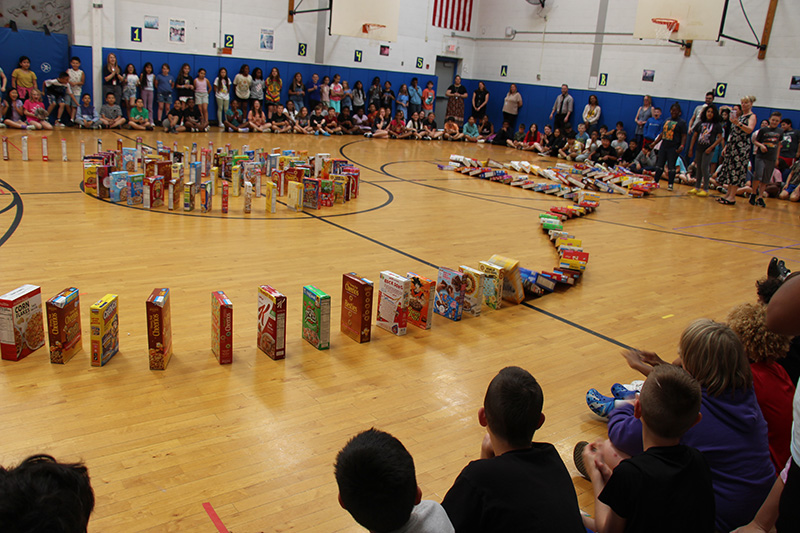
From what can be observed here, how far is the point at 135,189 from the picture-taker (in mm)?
7500

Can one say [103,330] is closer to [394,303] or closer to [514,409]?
[394,303]

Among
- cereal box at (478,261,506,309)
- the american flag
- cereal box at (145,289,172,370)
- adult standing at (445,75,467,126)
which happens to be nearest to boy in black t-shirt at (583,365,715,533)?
cereal box at (145,289,172,370)

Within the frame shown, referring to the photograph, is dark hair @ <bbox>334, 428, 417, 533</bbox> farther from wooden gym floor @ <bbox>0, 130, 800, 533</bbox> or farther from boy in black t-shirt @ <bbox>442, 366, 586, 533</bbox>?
wooden gym floor @ <bbox>0, 130, 800, 533</bbox>

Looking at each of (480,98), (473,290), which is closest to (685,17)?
(480,98)

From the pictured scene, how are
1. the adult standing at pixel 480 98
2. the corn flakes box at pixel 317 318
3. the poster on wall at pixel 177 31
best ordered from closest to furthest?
the corn flakes box at pixel 317 318 < the poster on wall at pixel 177 31 < the adult standing at pixel 480 98

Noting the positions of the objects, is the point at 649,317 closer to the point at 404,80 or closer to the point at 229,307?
the point at 229,307

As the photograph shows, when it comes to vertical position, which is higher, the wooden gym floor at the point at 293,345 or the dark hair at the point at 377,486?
the dark hair at the point at 377,486

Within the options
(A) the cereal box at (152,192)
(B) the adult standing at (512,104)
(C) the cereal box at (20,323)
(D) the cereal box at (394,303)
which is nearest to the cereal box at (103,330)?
(C) the cereal box at (20,323)

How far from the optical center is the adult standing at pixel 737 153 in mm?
11750

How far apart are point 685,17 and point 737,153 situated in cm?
454

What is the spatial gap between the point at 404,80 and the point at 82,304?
17.7 meters

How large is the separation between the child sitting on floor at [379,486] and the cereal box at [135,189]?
22.0ft

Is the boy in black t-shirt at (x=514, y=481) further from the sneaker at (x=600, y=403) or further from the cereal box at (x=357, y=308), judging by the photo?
the cereal box at (x=357, y=308)

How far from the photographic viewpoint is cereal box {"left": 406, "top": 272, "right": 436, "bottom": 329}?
4.55m
